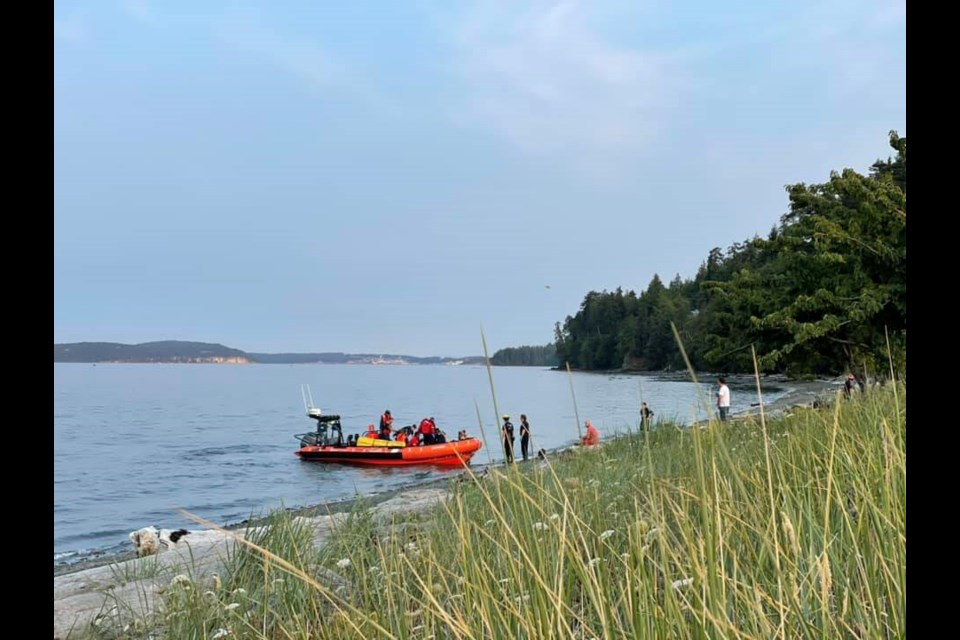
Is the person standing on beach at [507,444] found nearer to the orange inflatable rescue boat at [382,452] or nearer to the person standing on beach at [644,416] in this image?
the person standing on beach at [644,416]

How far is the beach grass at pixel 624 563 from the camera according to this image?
1.68m

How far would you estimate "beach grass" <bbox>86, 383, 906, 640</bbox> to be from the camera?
168 cm

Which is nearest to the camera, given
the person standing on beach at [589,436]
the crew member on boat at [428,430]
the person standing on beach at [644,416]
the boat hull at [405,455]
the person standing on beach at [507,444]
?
the person standing on beach at [644,416]

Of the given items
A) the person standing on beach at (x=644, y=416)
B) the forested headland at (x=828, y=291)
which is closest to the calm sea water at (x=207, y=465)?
the person standing on beach at (x=644, y=416)

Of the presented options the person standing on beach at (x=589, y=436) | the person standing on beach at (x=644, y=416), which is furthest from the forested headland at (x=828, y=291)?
the person standing on beach at (x=644, y=416)

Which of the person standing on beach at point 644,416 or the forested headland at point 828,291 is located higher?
the forested headland at point 828,291

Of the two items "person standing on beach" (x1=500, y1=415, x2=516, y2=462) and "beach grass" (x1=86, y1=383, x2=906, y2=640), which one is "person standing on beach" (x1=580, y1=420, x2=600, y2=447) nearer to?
"beach grass" (x1=86, y1=383, x2=906, y2=640)

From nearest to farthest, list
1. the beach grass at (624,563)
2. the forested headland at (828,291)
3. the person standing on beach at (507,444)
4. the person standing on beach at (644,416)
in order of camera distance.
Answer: the beach grass at (624,563), the person standing on beach at (644,416), the person standing on beach at (507,444), the forested headland at (828,291)

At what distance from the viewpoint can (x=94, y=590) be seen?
5.52 m

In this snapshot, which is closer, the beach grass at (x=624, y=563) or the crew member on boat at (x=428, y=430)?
the beach grass at (x=624, y=563)

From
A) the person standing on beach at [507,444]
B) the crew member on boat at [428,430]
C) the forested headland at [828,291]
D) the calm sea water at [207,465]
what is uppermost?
the forested headland at [828,291]
